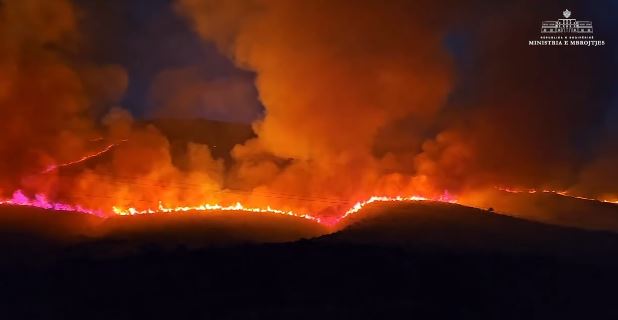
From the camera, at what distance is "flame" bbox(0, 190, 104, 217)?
26.1 meters

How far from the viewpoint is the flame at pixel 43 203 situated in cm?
2609

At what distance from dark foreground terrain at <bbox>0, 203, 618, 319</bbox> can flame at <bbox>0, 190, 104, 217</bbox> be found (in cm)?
356

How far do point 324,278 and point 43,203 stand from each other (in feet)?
50.4

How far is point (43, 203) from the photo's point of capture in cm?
2667

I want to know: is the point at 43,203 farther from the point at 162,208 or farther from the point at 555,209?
the point at 555,209

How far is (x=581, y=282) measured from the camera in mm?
18375

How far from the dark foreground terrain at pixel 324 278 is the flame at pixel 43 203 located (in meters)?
3.56

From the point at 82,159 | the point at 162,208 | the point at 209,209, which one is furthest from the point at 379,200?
the point at 82,159

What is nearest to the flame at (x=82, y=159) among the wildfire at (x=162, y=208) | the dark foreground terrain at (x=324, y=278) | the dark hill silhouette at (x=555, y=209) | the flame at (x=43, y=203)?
the flame at (x=43, y=203)

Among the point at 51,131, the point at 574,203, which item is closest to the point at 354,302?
the point at 574,203

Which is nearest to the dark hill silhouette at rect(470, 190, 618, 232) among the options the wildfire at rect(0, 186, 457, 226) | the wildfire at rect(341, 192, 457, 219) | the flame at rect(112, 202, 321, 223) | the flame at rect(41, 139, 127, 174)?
the wildfire at rect(341, 192, 457, 219)

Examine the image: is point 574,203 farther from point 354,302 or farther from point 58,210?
point 58,210

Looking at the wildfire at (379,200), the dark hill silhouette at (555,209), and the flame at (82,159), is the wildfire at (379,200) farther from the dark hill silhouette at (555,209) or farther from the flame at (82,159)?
the flame at (82,159)

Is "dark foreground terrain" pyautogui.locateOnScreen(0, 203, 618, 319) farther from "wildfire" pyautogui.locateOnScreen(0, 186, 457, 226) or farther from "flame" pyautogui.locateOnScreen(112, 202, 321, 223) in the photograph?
"flame" pyautogui.locateOnScreen(112, 202, 321, 223)
